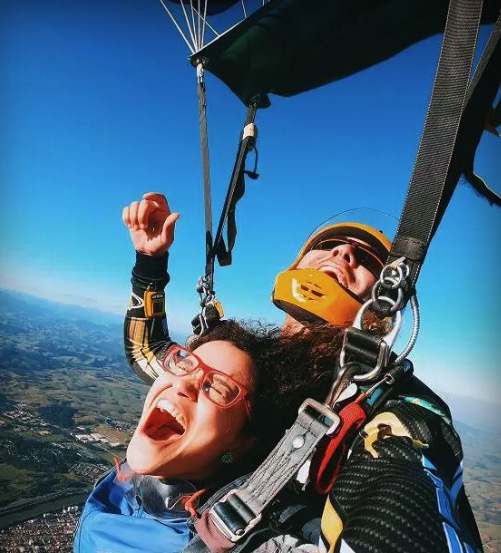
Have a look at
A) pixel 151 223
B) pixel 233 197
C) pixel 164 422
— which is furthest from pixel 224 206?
pixel 164 422

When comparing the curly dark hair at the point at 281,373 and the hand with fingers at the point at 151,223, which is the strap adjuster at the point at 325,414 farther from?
the hand with fingers at the point at 151,223

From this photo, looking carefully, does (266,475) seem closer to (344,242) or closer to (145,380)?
(145,380)

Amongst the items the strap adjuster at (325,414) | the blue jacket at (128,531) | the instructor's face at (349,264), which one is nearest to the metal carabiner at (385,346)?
the strap adjuster at (325,414)

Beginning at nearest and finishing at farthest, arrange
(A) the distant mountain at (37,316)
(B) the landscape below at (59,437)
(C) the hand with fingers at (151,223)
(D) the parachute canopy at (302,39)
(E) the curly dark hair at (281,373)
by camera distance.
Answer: (E) the curly dark hair at (281,373) < (C) the hand with fingers at (151,223) < (D) the parachute canopy at (302,39) < (B) the landscape below at (59,437) < (A) the distant mountain at (37,316)

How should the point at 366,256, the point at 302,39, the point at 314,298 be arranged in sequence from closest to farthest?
the point at 314,298
the point at 366,256
the point at 302,39

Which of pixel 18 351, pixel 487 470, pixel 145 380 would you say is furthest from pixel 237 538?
pixel 487 470

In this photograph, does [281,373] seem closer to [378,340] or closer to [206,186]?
[378,340]

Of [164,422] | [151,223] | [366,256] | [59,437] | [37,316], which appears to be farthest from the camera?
[37,316]
